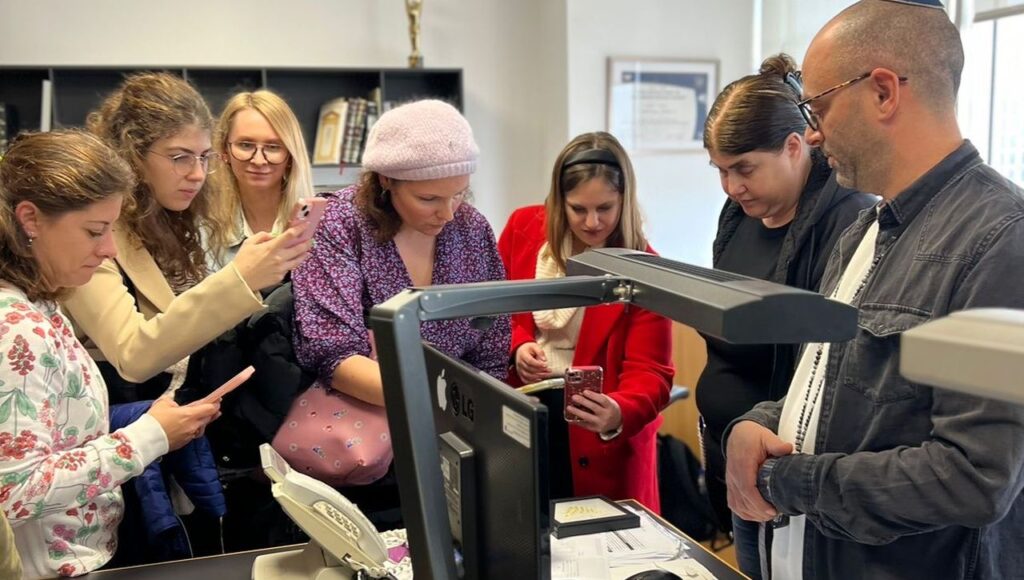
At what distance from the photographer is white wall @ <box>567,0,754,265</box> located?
3.94 meters

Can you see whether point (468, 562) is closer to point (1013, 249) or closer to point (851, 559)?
point (851, 559)

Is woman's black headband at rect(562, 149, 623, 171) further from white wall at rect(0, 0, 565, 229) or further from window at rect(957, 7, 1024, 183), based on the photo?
white wall at rect(0, 0, 565, 229)

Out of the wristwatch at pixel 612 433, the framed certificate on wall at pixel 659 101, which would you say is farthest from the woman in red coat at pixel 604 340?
the framed certificate on wall at pixel 659 101

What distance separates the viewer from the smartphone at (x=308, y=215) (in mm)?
1591

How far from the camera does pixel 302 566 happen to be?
133cm

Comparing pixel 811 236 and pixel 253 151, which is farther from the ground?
pixel 253 151

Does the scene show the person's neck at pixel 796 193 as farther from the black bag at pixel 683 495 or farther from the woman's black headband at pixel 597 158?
the black bag at pixel 683 495

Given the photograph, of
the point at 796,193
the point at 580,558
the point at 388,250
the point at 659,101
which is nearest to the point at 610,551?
the point at 580,558

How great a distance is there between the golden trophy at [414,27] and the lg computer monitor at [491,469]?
3.14 m

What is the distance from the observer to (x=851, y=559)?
3.79 feet

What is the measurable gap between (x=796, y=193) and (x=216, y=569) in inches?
54.5

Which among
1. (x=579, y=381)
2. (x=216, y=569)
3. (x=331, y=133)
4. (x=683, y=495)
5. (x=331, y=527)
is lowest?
(x=683, y=495)

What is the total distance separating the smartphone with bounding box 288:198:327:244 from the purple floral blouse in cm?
10

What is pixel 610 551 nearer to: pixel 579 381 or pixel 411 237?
pixel 579 381
